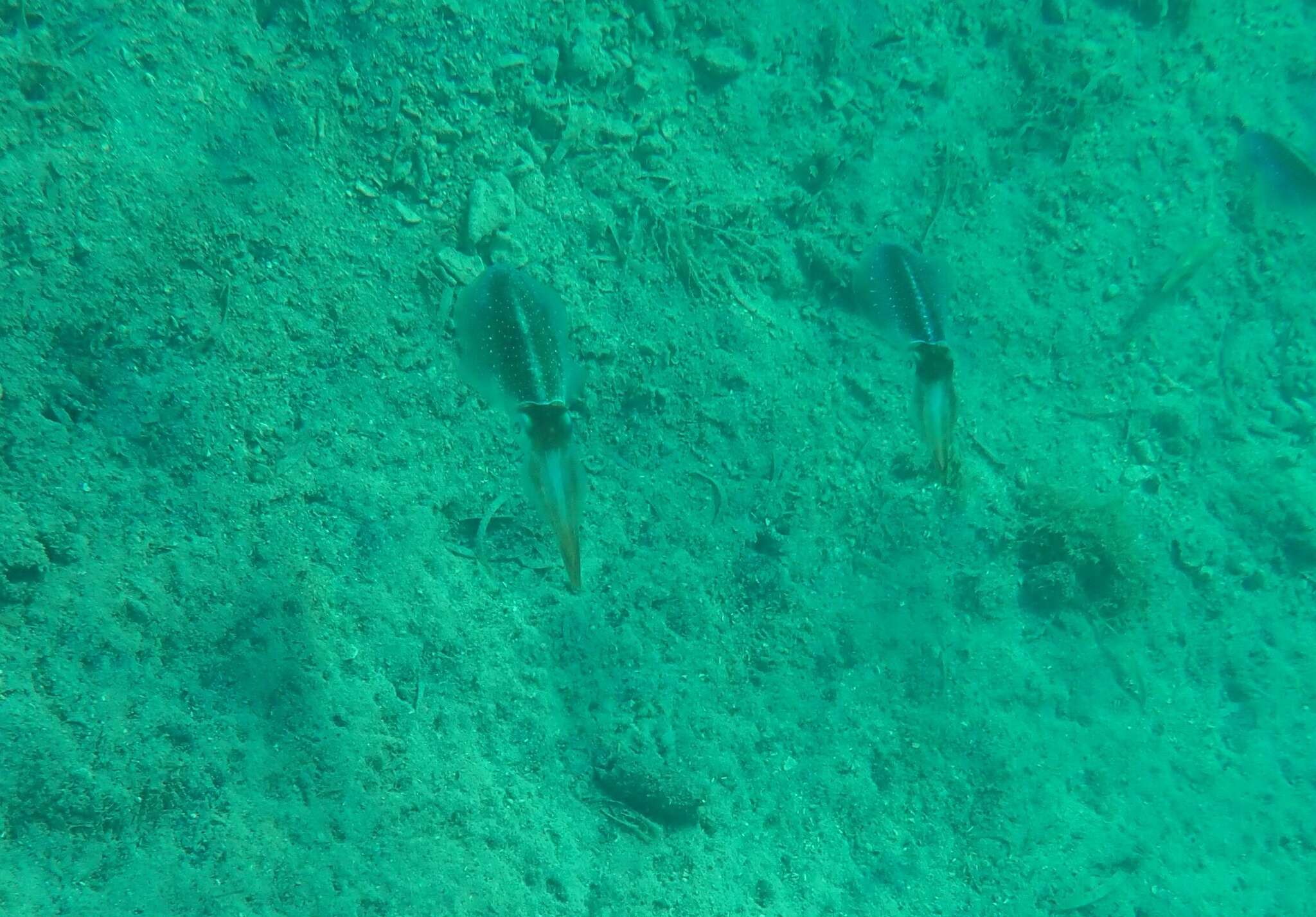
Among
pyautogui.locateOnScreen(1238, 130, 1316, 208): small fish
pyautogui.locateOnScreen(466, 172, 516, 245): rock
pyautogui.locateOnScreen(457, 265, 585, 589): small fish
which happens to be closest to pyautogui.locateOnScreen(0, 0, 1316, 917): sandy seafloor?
pyautogui.locateOnScreen(466, 172, 516, 245): rock

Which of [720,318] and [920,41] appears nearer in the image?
[720,318]

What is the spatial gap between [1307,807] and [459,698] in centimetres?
684

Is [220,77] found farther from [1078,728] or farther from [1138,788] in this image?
[1138,788]

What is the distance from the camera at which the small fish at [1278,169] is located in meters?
6.33

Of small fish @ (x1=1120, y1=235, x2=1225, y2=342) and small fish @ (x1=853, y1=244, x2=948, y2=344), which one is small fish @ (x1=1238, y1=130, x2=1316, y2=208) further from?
small fish @ (x1=853, y1=244, x2=948, y2=344)

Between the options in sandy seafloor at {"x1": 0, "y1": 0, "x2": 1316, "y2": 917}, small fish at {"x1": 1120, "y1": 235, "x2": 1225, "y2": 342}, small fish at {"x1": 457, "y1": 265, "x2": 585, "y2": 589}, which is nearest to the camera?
sandy seafloor at {"x1": 0, "y1": 0, "x2": 1316, "y2": 917}

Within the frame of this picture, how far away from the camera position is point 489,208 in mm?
3959

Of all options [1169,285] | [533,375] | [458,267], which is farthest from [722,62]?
[1169,285]

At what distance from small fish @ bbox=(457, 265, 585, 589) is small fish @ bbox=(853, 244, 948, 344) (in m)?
2.33

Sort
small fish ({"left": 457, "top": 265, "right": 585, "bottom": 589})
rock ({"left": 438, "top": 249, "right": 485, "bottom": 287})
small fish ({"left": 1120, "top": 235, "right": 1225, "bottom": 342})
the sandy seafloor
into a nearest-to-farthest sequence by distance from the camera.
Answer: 1. the sandy seafloor
2. small fish ({"left": 457, "top": 265, "right": 585, "bottom": 589})
3. rock ({"left": 438, "top": 249, "right": 485, "bottom": 287})
4. small fish ({"left": 1120, "top": 235, "right": 1225, "bottom": 342})

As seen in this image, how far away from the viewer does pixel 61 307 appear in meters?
2.97

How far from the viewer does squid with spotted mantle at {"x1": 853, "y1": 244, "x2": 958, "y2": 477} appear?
425 centimetres

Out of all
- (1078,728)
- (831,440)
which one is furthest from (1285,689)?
(831,440)

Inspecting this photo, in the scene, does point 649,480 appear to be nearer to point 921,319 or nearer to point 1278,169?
point 921,319
